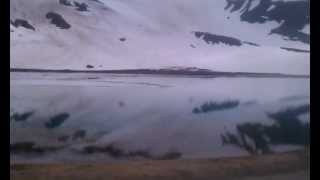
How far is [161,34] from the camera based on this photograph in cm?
199

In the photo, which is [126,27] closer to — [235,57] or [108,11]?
[108,11]

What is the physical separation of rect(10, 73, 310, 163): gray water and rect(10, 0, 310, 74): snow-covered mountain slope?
0.07 metres

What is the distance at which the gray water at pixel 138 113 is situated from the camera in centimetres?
190

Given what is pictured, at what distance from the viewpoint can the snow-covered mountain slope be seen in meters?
1.92

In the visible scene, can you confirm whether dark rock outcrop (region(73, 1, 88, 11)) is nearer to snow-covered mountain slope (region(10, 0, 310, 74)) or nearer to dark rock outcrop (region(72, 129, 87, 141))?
snow-covered mountain slope (region(10, 0, 310, 74))

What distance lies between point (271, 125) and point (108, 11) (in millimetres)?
840

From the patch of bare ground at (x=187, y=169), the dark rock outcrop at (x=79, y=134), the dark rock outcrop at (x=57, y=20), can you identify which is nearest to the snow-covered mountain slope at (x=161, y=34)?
the dark rock outcrop at (x=57, y=20)

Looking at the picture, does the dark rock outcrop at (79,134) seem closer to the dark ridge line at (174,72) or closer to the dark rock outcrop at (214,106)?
the dark ridge line at (174,72)

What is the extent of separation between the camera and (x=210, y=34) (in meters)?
2.01

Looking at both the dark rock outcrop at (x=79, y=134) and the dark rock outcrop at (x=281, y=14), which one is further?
the dark rock outcrop at (x=281, y=14)

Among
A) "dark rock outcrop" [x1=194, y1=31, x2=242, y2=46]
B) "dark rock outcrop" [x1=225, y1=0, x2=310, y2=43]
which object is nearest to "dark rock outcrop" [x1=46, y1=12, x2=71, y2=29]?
"dark rock outcrop" [x1=194, y1=31, x2=242, y2=46]

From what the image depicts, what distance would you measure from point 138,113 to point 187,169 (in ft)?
1.02

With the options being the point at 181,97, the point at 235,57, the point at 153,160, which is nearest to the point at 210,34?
the point at 235,57

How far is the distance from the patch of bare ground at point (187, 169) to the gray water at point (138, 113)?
32 millimetres
